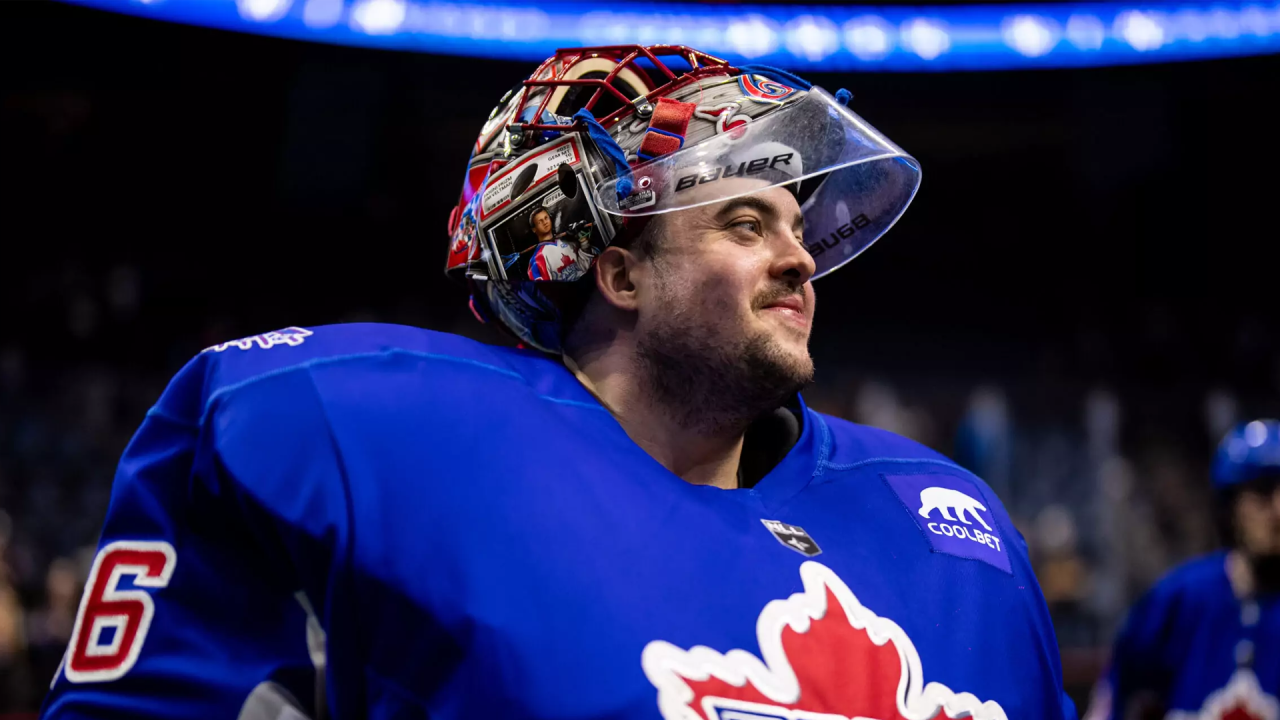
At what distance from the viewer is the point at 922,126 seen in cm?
994

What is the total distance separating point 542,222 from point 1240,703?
295 centimetres

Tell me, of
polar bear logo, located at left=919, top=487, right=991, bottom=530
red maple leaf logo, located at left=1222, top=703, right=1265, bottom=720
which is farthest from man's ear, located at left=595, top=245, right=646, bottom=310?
red maple leaf logo, located at left=1222, top=703, right=1265, bottom=720

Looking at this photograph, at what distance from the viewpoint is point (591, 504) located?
1.24 metres

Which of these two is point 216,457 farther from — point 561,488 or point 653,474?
point 653,474

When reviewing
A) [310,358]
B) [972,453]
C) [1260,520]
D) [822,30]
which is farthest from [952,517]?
[972,453]

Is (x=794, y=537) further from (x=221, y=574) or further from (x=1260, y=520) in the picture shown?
(x=1260, y=520)

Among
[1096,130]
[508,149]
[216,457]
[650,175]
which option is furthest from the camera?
[1096,130]

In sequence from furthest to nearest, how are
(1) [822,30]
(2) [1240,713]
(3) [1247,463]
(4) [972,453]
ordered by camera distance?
1. (4) [972,453]
2. (1) [822,30]
3. (3) [1247,463]
4. (2) [1240,713]

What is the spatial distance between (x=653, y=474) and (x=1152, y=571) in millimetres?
7440

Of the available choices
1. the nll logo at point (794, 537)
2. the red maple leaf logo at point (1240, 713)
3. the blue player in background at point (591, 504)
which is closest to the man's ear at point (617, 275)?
the blue player in background at point (591, 504)

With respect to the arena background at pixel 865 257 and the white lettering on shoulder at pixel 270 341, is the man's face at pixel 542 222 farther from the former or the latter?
the arena background at pixel 865 257

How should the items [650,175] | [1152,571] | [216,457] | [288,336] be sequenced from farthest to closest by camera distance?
[1152,571] < [650,175] < [288,336] < [216,457]

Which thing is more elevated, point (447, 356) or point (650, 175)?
point (650, 175)

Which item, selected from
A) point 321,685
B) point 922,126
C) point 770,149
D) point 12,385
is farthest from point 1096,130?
point 321,685
